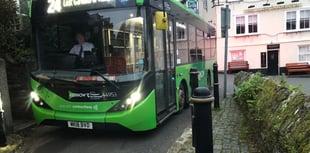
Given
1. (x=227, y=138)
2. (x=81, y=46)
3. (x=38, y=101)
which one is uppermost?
(x=81, y=46)

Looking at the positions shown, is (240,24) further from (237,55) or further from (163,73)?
(163,73)

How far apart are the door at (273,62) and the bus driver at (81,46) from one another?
967 inches

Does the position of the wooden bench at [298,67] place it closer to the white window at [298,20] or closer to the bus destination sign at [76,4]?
the white window at [298,20]

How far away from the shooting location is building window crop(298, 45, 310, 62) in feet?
88.5

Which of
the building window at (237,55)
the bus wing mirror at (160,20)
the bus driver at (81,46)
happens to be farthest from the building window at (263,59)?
the bus driver at (81,46)

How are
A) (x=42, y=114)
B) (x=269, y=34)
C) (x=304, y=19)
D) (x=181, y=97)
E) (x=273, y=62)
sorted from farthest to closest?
(x=273, y=62) → (x=269, y=34) → (x=304, y=19) → (x=181, y=97) → (x=42, y=114)

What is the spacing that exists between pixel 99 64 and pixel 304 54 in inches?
1003

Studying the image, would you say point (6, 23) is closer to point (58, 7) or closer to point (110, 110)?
point (58, 7)

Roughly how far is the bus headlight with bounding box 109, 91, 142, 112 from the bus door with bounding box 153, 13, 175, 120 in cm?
73

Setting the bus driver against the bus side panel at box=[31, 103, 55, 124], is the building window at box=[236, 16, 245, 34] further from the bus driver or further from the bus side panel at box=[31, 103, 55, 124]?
the bus side panel at box=[31, 103, 55, 124]

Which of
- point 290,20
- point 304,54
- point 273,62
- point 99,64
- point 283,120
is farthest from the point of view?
point 273,62

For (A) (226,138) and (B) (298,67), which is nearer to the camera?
(A) (226,138)

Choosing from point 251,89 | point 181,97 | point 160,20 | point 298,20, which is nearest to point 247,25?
point 298,20

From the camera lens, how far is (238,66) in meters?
27.8
